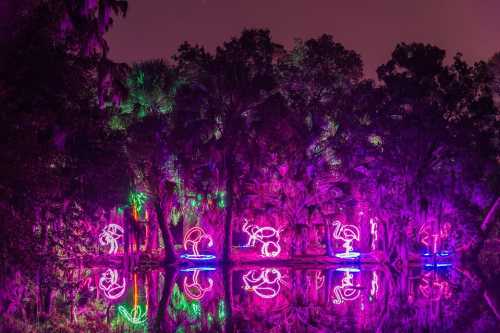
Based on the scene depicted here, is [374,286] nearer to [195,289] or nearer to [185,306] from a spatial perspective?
[195,289]

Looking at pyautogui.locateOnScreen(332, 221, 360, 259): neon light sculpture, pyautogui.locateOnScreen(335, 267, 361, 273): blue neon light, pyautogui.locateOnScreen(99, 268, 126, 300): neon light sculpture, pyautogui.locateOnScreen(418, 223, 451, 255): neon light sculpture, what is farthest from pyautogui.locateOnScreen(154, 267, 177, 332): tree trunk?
pyautogui.locateOnScreen(418, 223, 451, 255): neon light sculpture

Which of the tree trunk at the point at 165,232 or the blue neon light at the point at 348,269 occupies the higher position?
the tree trunk at the point at 165,232

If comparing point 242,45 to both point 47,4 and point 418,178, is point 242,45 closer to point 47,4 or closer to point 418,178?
point 418,178

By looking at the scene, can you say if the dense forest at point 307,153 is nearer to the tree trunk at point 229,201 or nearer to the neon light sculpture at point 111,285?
the tree trunk at point 229,201

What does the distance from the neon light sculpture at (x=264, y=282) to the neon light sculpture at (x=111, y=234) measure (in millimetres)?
8478

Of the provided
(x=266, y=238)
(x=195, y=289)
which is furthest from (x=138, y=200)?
(x=195, y=289)

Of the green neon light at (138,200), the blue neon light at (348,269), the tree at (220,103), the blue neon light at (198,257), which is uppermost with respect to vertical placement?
the tree at (220,103)

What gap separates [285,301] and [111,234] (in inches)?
715

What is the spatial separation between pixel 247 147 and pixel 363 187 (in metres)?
5.80

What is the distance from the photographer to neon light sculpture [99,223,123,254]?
3478 centimetres

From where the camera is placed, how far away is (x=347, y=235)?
117ft

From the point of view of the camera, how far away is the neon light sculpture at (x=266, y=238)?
115 ft

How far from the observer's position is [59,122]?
11.8 metres

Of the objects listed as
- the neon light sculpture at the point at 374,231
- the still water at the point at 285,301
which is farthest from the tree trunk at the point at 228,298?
the neon light sculpture at the point at 374,231
